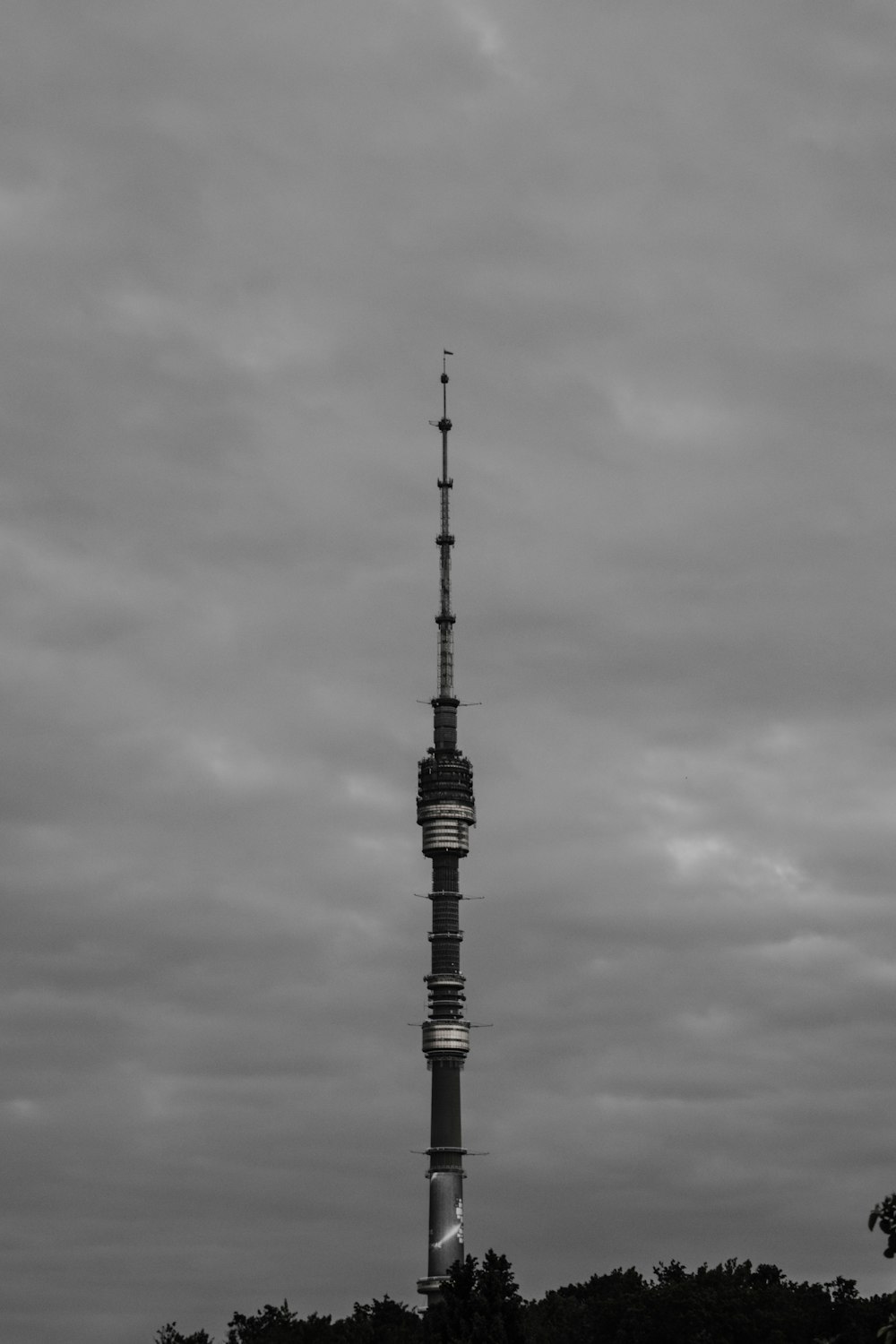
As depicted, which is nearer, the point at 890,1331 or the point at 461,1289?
the point at 890,1331

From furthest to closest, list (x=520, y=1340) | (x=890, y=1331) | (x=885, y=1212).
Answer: (x=520, y=1340), (x=885, y=1212), (x=890, y=1331)

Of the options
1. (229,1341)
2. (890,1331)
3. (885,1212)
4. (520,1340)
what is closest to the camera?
(890,1331)

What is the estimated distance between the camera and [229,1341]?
195 metres

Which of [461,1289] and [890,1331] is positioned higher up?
[461,1289]

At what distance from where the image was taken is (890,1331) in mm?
46469

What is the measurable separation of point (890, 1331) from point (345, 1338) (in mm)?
138101

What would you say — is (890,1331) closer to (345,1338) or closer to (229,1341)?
(345,1338)

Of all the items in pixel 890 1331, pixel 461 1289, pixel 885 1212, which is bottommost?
pixel 890 1331

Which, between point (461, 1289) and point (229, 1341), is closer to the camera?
point (461, 1289)

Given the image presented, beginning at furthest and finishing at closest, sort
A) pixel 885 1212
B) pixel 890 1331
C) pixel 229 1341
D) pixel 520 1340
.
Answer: pixel 229 1341 < pixel 520 1340 < pixel 885 1212 < pixel 890 1331

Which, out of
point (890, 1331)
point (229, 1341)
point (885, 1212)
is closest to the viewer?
point (890, 1331)

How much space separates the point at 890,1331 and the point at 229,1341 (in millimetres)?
158404

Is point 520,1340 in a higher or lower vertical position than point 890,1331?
higher

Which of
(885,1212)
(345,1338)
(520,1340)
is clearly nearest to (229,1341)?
(345,1338)
